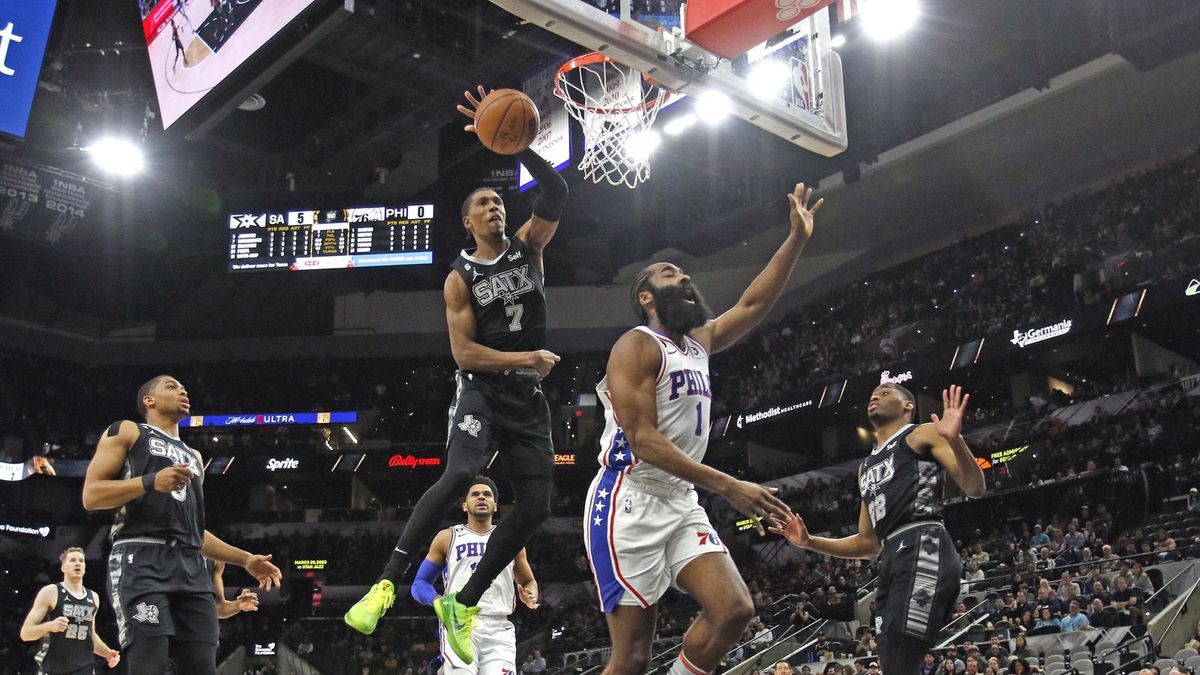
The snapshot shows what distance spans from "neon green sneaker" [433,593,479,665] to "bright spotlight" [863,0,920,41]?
9.63 m

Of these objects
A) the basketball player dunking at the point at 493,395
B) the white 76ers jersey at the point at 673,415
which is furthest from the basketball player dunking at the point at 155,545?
the white 76ers jersey at the point at 673,415

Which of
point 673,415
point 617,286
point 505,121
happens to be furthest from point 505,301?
point 617,286

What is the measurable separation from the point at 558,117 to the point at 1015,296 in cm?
1248

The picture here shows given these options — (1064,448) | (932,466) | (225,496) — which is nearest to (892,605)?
(932,466)

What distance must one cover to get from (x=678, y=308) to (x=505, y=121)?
131 centimetres

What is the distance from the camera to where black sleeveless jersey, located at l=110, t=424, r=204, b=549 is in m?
5.60

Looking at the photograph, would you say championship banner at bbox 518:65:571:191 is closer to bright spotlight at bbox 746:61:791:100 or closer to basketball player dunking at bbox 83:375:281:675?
bright spotlight at bbox 746:61:791:100

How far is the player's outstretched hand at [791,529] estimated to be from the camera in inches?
191

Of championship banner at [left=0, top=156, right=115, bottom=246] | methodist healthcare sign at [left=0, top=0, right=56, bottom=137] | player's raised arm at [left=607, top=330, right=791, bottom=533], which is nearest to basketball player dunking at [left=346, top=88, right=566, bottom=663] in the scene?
player's raised arm at [left=607, top=330, right=791, bottom=533]

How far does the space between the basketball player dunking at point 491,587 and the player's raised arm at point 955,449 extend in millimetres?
3159

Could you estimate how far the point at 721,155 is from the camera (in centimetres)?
2259

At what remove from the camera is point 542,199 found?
5.83 metres

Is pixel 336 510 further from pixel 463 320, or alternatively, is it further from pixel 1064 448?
pixel 463 320

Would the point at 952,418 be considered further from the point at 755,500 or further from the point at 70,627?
the point at 70,627
